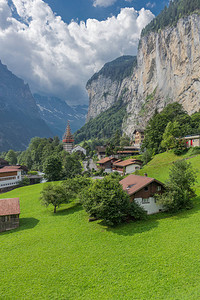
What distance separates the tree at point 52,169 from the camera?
6838cm

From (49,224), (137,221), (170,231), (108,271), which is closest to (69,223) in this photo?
(49,224)

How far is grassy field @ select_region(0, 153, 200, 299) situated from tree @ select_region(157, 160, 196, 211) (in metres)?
1.46

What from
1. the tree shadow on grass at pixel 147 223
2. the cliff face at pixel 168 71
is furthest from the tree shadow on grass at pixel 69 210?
the cliff face at pixel 168 71

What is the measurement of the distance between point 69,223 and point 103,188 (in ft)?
26.2

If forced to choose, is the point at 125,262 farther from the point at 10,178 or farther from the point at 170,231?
the point at 10,178

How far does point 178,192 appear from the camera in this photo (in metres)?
26.6

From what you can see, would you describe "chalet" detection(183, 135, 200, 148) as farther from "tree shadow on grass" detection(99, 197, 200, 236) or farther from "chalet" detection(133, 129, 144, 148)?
"chalet" detection(133, 129, 144, 148)

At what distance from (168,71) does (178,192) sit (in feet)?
422

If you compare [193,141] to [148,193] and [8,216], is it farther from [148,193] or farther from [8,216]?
[8,216]

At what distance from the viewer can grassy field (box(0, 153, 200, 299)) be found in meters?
13.6

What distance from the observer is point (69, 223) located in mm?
27094

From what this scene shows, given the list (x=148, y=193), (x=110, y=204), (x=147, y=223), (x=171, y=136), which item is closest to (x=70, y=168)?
(x=171, y=136)

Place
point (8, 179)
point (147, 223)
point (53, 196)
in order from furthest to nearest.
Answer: point (8, 179) → point (53, 196) → point (147, 223)

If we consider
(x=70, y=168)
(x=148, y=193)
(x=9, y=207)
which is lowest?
(x=9, y=207)
